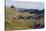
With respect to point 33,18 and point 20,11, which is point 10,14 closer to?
point 20,11

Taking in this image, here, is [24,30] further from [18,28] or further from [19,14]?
[19,14]

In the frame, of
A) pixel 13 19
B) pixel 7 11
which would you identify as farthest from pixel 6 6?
pixel 13 19

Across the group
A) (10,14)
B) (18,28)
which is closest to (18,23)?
(18,28)

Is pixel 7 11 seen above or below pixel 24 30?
above

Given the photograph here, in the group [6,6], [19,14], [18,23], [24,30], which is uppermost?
[6,6]

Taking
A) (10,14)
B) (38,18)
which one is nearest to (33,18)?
(38,18)

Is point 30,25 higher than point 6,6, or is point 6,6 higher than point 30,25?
point 6,6

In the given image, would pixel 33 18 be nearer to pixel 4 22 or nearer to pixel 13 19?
pixel 13 19
